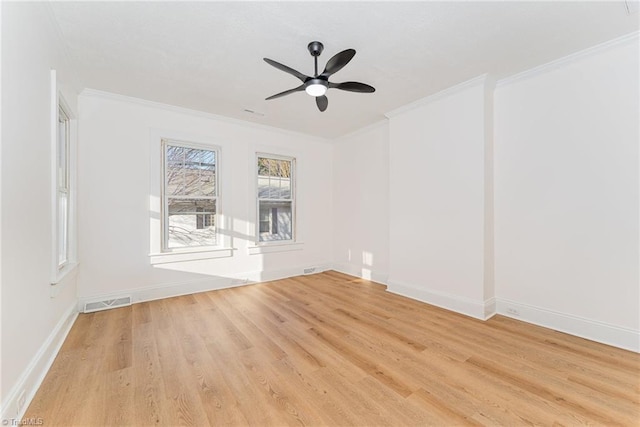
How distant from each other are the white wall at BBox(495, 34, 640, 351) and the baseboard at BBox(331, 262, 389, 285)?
179 centimetres

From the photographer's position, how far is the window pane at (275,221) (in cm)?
501

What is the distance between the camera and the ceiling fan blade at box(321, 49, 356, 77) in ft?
6.83

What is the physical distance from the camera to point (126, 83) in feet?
10.7

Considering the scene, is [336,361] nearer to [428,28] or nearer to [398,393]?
[398,393]

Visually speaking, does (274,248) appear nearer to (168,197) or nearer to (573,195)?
(168,197)

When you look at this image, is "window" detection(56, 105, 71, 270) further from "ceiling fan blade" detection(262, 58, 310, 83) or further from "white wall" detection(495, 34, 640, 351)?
"white wall" detection(495, 34, 640, 351)

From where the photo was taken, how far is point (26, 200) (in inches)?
69.7

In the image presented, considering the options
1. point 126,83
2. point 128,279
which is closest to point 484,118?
point 126,83

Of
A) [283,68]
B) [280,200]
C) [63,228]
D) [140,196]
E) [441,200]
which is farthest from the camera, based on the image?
[280,200]

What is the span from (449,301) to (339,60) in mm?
3068

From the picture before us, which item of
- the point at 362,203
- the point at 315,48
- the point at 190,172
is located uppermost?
the point at 315,48

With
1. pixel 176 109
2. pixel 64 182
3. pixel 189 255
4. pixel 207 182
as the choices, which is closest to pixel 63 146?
pixel 64 182

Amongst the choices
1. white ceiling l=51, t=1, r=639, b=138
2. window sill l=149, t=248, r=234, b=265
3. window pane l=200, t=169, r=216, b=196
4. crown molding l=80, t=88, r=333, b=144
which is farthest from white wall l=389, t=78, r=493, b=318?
window pane l=200, t=169, r=216, b=196

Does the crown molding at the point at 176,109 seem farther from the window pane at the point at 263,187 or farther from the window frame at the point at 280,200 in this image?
the window pane at the point at 263,187
